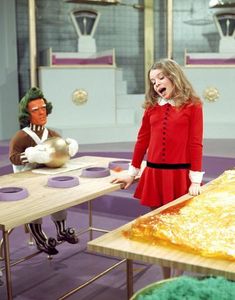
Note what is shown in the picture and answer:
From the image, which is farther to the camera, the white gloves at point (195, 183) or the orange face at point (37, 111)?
the orange face at point (37, 111)

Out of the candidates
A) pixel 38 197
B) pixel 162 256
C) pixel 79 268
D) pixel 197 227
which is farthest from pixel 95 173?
pixel 162 256

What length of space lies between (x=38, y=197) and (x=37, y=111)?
90 cm

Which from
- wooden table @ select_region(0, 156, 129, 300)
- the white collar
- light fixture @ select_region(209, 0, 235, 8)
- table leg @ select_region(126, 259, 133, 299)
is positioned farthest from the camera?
light fixture @ select_region(209, 0, 235, 8)

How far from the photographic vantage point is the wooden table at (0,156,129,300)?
1.96 meters

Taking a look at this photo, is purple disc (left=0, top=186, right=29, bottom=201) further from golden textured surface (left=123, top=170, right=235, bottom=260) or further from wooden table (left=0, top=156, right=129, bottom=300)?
golden textured surface (left=123, top=170, right=235, bottom=260)

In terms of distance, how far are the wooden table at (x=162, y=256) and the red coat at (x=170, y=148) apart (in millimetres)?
750

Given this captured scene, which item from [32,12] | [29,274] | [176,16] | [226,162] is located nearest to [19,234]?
[29,274]

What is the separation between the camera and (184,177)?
2.38 metres

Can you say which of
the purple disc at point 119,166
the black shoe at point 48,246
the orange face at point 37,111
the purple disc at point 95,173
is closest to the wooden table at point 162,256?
the purple disc at point 95,173

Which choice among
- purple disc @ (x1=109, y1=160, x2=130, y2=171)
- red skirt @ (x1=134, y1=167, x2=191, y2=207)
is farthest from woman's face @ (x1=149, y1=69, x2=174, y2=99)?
purple disc @ (x1=109, y1=160, x2=130, y2=171)

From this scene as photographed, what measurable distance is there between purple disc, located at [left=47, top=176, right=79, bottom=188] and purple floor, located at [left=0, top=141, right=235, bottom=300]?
733mm

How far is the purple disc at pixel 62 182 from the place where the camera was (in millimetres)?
2434

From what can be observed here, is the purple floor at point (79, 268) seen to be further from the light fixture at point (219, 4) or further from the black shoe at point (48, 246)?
the light fixture at point (219, 4)

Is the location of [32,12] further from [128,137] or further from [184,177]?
[184,177]
